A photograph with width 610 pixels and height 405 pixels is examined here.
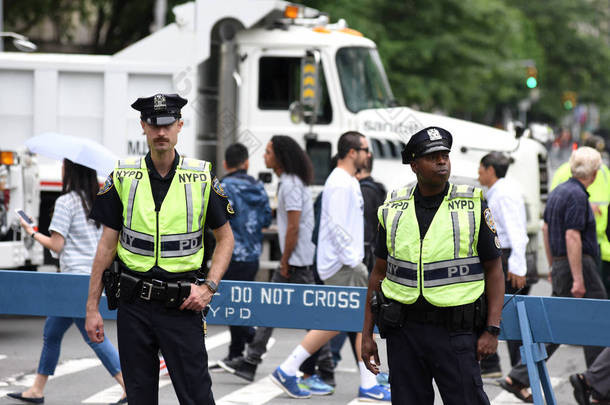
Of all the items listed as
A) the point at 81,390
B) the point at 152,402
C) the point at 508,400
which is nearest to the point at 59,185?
the point at 81,390

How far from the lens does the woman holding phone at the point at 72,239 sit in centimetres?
723

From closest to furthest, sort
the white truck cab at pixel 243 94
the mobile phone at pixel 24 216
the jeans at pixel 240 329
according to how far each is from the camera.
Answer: the mobile phone at pixel 24 216, the jeans at pixel 240 329, the white truck cab at pixel 243 94

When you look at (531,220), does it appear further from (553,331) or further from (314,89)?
(553,331)

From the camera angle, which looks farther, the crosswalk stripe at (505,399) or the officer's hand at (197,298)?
the crosswalk stripe at (505,399)

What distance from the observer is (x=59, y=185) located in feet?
37.7

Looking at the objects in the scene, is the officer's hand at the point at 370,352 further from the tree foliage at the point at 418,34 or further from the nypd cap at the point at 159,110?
the tree foliage at the point at 418,34

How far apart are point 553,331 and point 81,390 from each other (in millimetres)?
3818

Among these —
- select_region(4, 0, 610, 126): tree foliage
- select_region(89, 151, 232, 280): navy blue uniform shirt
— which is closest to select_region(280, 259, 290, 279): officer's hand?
select_region(89, 151, 232, 280): navy blue uniform shirt

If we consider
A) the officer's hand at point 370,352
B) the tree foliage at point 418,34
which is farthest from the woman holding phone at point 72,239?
the tree foliage at point 418,34

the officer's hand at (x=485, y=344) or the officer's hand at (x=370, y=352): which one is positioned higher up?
the officer's hand at (x=485, y=344)

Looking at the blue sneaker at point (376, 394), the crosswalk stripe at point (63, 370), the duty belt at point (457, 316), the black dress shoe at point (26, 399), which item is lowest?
the crosswalk stripe at point (63, 370)

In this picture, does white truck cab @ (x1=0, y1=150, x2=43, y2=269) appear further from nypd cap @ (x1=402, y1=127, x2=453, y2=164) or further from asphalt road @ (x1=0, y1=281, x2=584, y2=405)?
nypd cap @ (x1=402, y1=127, x2=453, y2=164)

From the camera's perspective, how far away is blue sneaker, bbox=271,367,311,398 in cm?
778

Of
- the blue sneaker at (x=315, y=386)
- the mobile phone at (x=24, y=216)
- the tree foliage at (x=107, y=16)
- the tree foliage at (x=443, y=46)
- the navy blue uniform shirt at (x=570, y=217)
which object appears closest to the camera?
the mobile phone at (x=24, y=216)
